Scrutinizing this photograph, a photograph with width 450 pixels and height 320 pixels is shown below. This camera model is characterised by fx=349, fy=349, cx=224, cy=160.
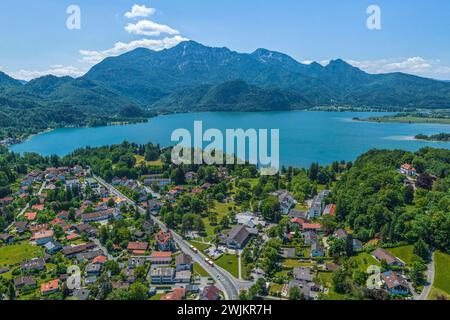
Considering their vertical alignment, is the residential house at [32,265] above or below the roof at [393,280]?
below

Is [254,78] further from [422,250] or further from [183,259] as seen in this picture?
[183,259]

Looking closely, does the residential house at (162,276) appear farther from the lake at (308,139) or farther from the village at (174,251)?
the lake at (308,139)

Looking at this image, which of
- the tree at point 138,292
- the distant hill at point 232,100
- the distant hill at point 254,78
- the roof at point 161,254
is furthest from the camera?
the distant hill at point 254,78

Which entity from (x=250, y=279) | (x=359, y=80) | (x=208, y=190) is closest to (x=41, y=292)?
(x=250, y=279)

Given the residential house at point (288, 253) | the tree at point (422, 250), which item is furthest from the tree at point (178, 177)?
the tree at point (422, 250)

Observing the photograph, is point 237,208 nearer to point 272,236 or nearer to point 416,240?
point 272,236

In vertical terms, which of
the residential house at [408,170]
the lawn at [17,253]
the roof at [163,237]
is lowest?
the lawn at [17,253]
